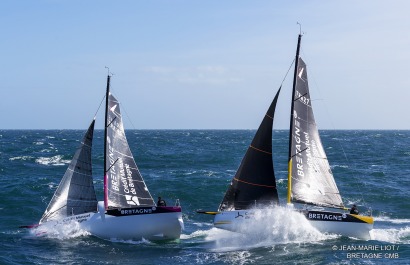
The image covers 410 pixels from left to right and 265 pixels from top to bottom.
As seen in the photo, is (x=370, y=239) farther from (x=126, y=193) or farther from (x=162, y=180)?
(x=162, y=180)

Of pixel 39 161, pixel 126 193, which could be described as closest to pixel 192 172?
pixel 39 161

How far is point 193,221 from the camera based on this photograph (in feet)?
127

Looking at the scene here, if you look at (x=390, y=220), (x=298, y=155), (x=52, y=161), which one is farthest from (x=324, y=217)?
(x=52, y=161)

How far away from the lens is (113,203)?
3164cm

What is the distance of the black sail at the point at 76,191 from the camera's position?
106ft

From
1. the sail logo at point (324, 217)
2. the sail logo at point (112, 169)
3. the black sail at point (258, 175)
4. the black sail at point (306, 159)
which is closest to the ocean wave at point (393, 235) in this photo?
the sail logo at point (324, 217)

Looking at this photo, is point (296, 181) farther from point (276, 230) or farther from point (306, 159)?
point (276, 230)

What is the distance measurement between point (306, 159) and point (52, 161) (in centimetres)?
4828

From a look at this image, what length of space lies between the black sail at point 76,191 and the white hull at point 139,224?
1.72 m

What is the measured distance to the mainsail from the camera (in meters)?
31.7

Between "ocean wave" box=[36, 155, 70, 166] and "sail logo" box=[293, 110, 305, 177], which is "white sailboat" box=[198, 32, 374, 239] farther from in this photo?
"ocean wave" box=[36, 155, 70, 166]

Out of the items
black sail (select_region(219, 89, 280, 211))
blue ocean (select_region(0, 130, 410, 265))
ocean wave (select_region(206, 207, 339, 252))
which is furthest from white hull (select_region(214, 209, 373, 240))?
black sail (select_region(219, 89, 280, 211))

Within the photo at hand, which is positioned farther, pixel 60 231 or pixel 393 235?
pixel 393 235

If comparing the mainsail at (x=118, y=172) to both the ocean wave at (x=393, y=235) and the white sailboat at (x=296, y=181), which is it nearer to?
the white sailboat at (x=296, y=181)
